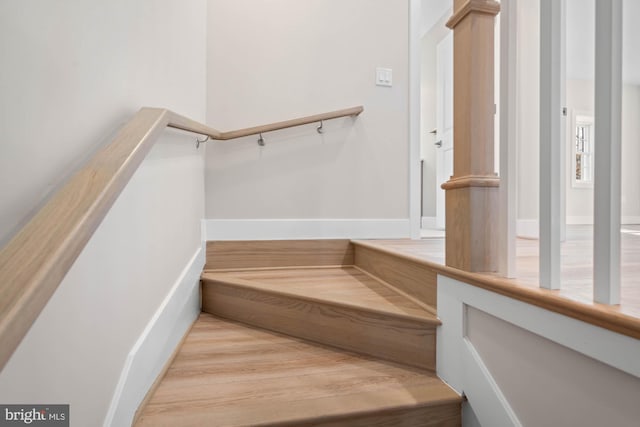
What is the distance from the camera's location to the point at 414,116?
2.18 m

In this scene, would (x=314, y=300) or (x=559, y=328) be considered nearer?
(x=559, y=328)

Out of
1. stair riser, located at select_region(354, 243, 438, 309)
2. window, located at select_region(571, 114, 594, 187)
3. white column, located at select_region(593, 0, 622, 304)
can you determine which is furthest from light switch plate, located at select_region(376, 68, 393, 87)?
window, located at select_region(571, 114, 594, 187)

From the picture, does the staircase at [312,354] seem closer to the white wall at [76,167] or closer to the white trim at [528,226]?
the white wall at [76,167]

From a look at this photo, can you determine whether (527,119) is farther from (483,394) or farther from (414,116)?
(483,394)

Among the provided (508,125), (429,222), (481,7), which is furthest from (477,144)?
(429,222)

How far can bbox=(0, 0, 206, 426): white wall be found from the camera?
55 cm

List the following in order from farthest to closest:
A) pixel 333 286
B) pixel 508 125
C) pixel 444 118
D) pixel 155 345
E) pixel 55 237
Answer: pixel 444 118 < pixel 333 286 < pixel 155 345 < pixel 508 125 < pixel 55 237

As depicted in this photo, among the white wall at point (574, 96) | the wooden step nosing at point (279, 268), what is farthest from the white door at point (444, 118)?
the wooden step nosing at point (279, 268)

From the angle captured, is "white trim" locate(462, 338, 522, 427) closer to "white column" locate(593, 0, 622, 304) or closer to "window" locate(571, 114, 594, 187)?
"white column" locate(593, 0, 622, 304)

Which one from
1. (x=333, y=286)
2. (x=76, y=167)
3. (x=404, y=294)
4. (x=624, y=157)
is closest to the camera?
(x=76, y=167)

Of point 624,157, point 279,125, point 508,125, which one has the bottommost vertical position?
point 508,125

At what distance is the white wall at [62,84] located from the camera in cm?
54

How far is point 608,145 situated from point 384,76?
168cm

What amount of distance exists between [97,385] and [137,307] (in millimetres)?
243
